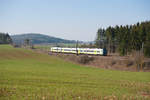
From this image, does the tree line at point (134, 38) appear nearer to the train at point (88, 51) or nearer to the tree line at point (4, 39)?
the train at point (88, 51)

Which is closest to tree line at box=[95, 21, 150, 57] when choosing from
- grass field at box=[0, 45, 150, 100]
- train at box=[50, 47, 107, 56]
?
train at box=[50, 47, 107, 56]

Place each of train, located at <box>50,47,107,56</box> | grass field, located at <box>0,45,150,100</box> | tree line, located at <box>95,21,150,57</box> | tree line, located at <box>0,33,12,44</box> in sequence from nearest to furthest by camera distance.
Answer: grass field, located at <box>0,45,150,100</box>
tree line, located at <box>95,21,150,57</box>
train, located at <box>50,47,107,56</box>
tree line, located at <box>0,33,12,44</box>

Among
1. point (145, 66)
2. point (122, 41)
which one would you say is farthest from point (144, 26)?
point (145, 66)

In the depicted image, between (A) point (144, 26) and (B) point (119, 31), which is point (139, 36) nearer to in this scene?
(A) point (144, 26)

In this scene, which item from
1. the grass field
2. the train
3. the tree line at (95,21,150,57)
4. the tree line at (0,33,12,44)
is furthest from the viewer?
the tree line at (0,33,12,44)

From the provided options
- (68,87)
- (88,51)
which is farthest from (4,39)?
(68,87)

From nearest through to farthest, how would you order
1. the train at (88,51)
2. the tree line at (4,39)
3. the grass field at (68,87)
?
the grass field at (68,87) < the train at (88,51) < the tree line at (4,39)

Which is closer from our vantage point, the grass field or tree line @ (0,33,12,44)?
the grass field

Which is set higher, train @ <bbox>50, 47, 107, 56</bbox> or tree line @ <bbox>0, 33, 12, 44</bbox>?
tree line @ <bbox>0, 33, 12, 44</bbox>

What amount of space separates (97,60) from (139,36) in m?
17.6

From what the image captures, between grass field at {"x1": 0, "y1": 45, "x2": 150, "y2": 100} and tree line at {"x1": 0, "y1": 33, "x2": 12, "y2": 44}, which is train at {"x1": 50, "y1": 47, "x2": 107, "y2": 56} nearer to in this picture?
grass field at {"x1": 0, "y1": 45, "x2": 150, "y2": 100}

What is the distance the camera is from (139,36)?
195 ft

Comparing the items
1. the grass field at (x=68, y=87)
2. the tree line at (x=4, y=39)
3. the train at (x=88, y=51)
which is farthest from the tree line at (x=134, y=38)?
the tree line at (x=4, y=39)

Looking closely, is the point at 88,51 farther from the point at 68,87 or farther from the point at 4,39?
the point at 4,39
